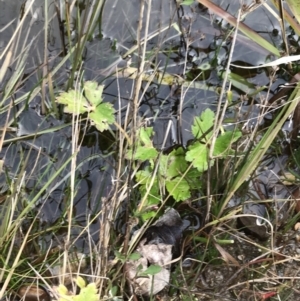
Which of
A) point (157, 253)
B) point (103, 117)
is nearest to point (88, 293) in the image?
point (157, 253)

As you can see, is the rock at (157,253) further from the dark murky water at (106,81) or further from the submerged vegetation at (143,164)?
the dark murky water at (106,81)

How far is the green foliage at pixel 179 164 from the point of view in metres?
1.39

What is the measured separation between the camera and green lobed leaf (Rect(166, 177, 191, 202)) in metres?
1.40

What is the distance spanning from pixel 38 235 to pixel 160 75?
75 cm

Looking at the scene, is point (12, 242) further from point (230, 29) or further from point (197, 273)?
point (230, 29)

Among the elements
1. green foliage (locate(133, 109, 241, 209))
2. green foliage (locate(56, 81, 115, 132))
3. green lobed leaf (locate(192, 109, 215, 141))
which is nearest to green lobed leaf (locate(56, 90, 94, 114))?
green foliage (locate(56, 81, 115, 132))

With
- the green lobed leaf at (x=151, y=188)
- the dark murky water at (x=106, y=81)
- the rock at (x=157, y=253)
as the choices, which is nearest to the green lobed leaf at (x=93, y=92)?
the dark murky water at (x=106, y=81)

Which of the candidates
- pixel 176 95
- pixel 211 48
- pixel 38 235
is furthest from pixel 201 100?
pixel 38 235

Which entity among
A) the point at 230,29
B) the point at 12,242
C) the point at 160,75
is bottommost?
the point at 12,242

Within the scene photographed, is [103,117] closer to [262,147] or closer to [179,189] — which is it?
[179,189]

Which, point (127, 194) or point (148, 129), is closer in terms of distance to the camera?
point (127, 194)

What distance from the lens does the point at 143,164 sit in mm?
1526

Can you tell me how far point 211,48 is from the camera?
1.82m

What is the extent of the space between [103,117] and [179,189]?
35cm
